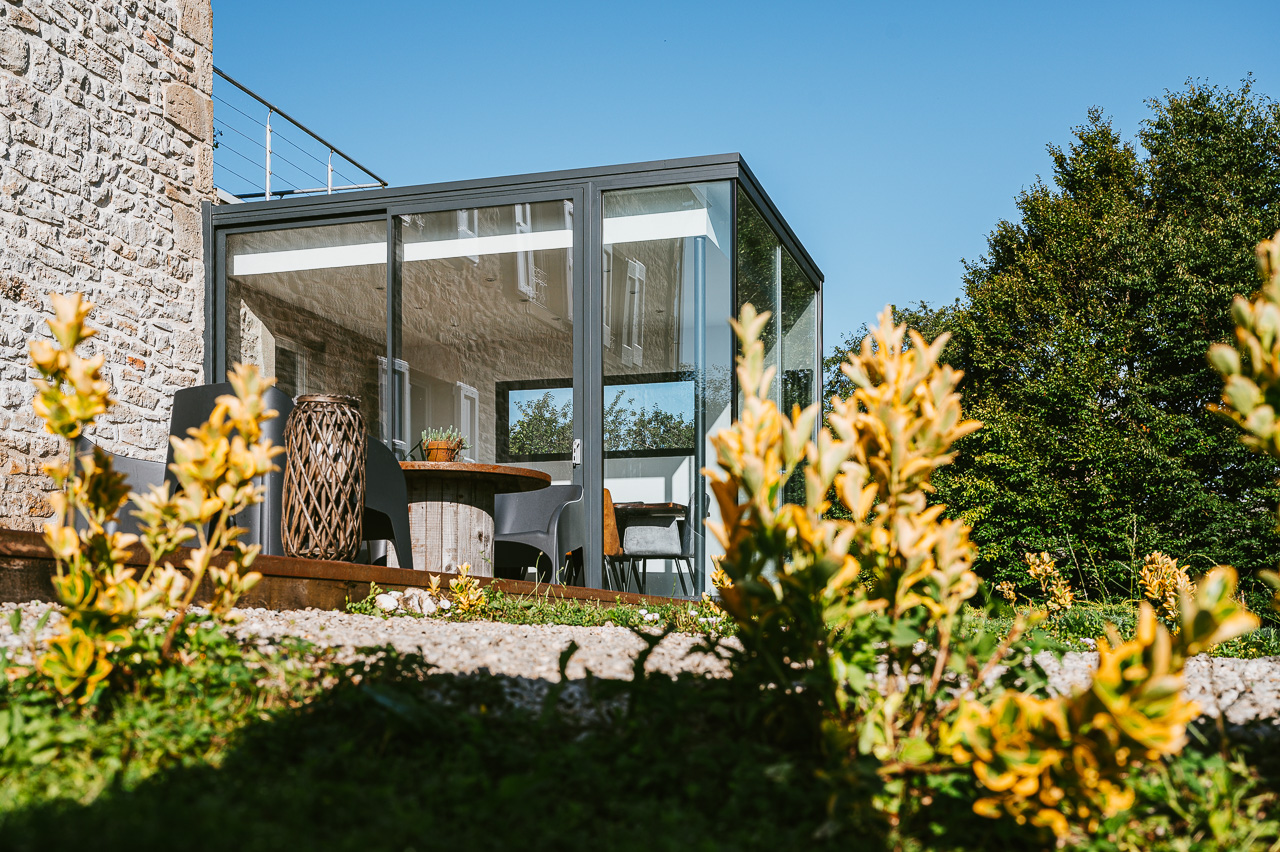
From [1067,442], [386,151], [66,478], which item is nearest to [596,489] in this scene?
[66,478]

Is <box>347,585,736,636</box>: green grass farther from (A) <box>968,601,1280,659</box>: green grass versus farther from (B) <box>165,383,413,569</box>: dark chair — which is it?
(A) <box>968,601,1280,659</box>: green grass

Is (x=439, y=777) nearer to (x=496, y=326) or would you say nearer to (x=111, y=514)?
(x=111, y=514)

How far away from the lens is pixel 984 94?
43.1 feet

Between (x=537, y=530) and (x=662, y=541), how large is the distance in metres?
0.85

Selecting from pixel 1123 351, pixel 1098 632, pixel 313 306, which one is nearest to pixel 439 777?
pixel 1098 632

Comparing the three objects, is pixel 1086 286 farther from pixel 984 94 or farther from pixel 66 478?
pixel 66 478

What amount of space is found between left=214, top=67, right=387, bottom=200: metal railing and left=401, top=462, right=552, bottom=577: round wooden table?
3.71 metres

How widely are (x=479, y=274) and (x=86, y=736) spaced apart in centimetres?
542

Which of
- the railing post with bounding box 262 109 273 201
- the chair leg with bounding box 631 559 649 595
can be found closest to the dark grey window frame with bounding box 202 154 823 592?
the chair leg with bounding box 631 559 649 595

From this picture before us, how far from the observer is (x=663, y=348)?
18.8 ft

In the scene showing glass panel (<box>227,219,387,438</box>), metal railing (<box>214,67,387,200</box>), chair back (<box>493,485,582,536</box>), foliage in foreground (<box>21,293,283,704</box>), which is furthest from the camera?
metal railing (<box>214,67,387,200</box>)

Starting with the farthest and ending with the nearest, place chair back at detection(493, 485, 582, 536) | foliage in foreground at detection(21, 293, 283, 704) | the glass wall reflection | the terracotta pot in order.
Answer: the glass wall reflection < chair back at detection(493, 485, 582, 536) < the terracotta pot < foliage in foreground at detection(21, 293, 283, 704)

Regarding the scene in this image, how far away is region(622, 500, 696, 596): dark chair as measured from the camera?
5508 mm

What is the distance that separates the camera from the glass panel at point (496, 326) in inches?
228
